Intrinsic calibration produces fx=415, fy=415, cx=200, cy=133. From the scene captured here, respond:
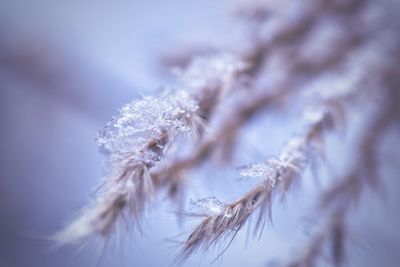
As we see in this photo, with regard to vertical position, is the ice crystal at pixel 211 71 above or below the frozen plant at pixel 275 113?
above

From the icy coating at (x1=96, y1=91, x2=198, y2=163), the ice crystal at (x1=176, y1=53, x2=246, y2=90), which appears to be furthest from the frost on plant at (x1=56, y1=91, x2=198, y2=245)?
the ice crystal at (x1=176, y1=53, x2=246, y2=90)

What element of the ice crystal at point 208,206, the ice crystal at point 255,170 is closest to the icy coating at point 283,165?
the ice crystal at point 255,170

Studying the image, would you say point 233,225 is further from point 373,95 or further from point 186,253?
point 373,95

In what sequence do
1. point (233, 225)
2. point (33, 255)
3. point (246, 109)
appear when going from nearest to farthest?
point (233, 225)
point (33, 255)
point (246, 109)

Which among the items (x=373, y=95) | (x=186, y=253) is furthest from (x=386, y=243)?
(x=186, y=253)

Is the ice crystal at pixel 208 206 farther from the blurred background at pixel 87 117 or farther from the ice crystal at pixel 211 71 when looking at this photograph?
the ice crystal at pixel 211 71

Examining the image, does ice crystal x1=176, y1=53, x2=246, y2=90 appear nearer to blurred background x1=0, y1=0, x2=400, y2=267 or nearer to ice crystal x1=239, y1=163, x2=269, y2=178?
blurred background x1=0, y1=0, x2=400, y2=267

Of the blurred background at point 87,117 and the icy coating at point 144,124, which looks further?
the blurred background at point 87,117

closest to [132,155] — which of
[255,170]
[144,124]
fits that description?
[144,124]
